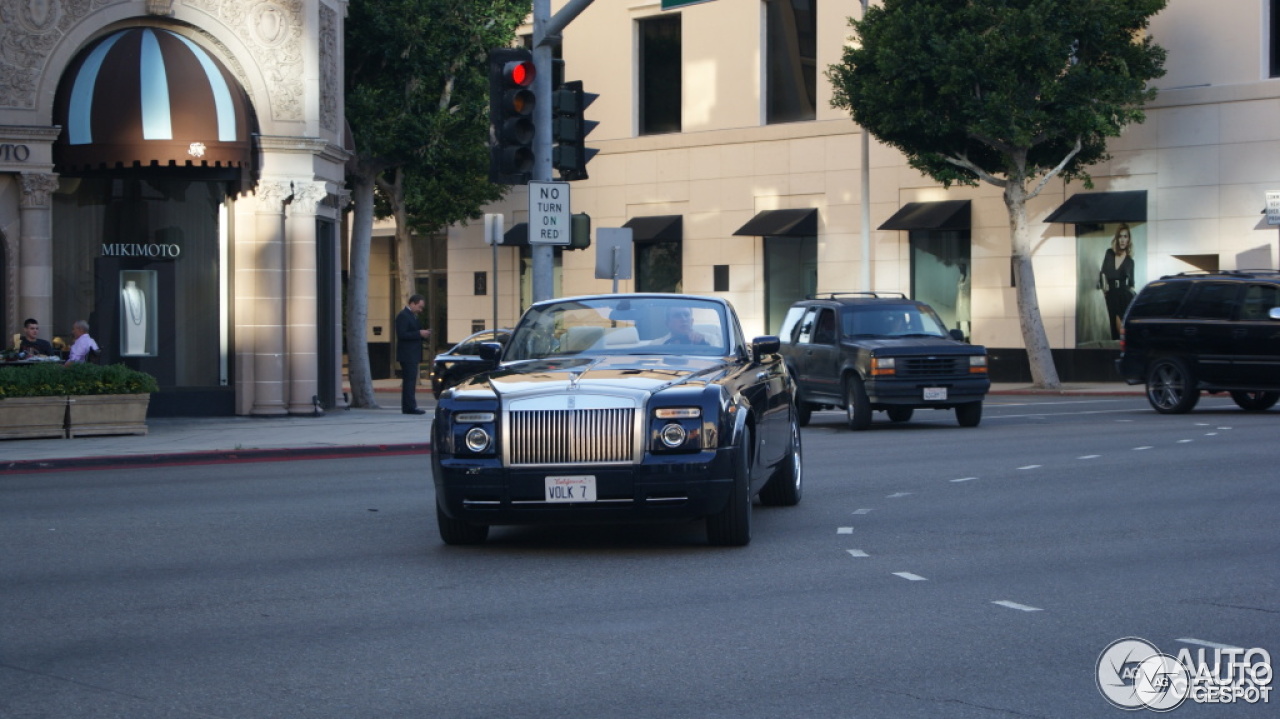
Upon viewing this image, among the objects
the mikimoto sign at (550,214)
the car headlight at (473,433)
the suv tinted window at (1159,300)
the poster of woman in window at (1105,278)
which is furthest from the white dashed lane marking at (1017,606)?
the poster of woman in window at (1105,278)

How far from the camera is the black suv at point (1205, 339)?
22062mm

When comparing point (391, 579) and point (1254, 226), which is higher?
point (1254, 226)

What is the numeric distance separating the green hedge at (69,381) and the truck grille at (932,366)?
991cm

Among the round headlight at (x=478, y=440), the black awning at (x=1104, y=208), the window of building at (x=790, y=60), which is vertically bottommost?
the round headlight at (x=478, y=440)

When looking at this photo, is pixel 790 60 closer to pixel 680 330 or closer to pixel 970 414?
pixel 970 414

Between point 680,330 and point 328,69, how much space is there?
1529 cm

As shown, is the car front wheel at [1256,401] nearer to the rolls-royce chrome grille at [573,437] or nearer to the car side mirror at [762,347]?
the car side mirror at [762,347]

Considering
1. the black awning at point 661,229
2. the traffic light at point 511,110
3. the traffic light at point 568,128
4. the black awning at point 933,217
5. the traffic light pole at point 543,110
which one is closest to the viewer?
the traffic light at point 511,110

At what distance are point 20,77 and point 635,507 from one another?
620 inches

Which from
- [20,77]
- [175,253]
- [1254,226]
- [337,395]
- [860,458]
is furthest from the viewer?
[1254,226]

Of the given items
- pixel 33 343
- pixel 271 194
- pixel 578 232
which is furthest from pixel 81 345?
pixel 578 232

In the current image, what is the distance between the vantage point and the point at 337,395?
2675cm

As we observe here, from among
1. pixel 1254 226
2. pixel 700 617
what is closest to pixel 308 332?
pixel 700 617

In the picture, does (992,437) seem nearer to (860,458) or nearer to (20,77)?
(860,458)
